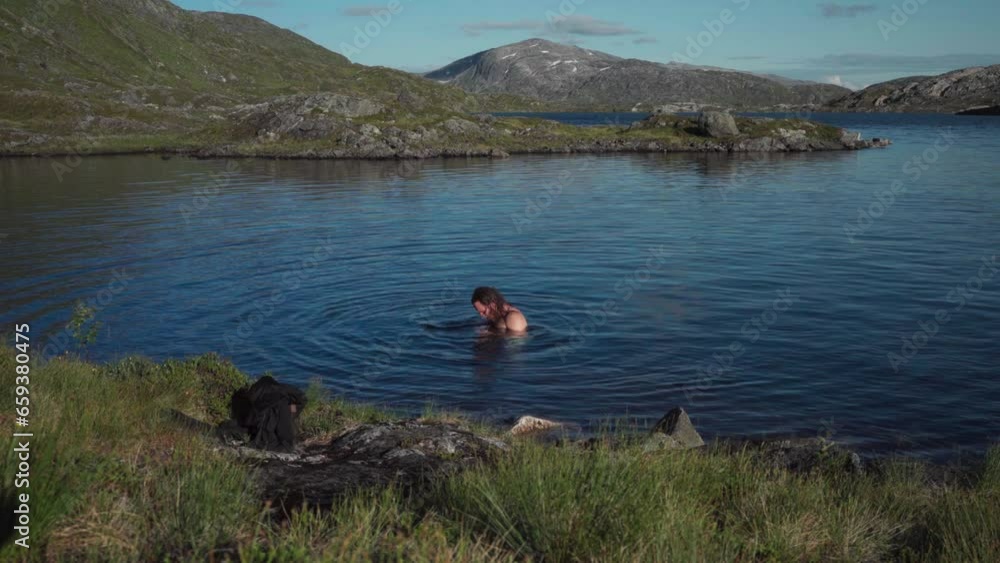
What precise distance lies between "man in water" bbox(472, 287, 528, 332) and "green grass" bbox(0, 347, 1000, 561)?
11940 mm

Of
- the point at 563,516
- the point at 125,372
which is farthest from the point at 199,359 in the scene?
the point at 563,516

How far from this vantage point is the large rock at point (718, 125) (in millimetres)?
105250

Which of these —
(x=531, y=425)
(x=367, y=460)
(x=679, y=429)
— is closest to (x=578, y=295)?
(x=531, y=425)

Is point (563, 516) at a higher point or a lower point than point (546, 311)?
higher

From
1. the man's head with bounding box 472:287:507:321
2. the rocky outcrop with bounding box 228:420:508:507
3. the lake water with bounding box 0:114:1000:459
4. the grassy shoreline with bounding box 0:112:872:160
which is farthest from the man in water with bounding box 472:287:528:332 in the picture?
the grassy shoreline with bounding box 0:112:872:160

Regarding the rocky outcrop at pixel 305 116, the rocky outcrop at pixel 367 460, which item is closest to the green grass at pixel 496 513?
the rocky outcrop at pixel 367 460

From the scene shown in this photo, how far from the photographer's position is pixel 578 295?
26.3 meters

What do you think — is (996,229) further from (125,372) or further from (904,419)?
(125,372)

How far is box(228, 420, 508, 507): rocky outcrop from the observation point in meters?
8.66

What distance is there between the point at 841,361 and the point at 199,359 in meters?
13.9

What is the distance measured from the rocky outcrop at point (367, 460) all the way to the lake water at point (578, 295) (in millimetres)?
4700

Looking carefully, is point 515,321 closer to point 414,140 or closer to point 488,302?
point 488,302

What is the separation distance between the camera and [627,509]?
678 centimetres

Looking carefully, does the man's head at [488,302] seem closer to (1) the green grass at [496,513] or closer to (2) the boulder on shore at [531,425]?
(2) the boulder on shore at [531,425]
